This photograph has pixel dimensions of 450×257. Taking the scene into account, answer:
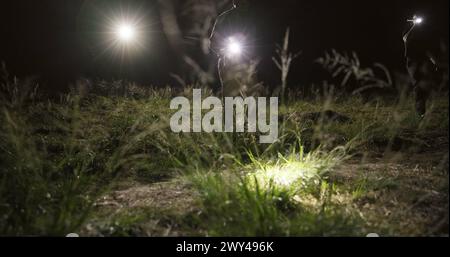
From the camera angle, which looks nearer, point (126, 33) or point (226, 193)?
point (226, 193)

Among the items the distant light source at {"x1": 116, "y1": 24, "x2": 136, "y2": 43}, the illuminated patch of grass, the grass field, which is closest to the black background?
the distant light source at {"x1": 116, "y1": 24, "x2": 136, "y2": 43}

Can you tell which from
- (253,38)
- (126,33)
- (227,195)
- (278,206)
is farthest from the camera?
(126,33)

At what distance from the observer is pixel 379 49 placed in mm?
9500

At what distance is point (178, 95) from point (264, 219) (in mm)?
4952

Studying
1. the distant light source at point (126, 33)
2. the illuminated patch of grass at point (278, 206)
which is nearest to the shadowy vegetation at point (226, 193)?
the illuminated patch of grass at point (278, 206)

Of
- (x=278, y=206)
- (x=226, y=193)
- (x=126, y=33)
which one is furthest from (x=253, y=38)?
(x=226, y=193)

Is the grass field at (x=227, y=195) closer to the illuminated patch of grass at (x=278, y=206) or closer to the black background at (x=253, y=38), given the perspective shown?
the illuminated patch of grass at (x=278, y=206)

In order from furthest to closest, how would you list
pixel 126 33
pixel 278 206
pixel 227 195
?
pixel 126 33 < pixel 278 206 < pixel 227 195

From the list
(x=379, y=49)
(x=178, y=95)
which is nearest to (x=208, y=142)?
(x=178, y=95)

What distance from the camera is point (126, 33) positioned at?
979 centimetres

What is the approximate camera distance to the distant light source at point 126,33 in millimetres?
9789

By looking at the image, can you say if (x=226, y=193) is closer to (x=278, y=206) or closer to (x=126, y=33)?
(x=278, y=206)

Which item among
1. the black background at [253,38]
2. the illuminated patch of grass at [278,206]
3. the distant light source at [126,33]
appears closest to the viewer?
the illuminated patch of grass at [278,206]

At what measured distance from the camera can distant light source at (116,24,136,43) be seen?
385 inches
